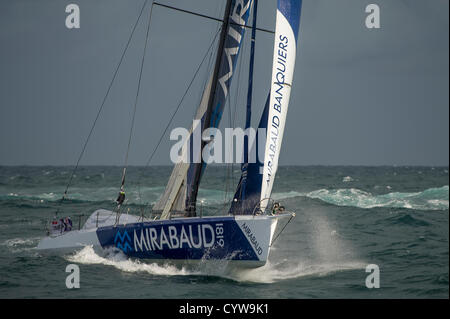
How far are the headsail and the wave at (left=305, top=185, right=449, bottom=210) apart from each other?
16410 mm

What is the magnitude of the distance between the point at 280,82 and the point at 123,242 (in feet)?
16.5

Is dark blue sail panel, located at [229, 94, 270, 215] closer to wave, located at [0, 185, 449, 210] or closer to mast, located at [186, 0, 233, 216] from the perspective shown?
mast, located at [186, 0, 233, 216]

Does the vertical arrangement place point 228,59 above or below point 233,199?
above

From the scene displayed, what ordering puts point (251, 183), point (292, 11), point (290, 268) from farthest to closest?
point (290, 268) < point (251, 183) < point (292, 11)

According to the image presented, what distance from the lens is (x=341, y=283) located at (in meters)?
11.6

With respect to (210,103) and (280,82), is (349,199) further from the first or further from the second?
(280,82)

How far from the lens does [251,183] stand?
11922 millimetres

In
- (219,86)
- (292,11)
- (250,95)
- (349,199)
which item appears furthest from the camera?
(349,199)

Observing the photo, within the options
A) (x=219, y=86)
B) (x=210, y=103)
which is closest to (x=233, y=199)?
(x=210, y=103)

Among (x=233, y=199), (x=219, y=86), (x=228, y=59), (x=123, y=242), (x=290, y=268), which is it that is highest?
(x=228, y=59)

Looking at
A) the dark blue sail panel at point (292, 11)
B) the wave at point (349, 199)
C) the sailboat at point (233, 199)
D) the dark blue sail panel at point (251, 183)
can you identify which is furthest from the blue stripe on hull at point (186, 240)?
the wave at point (349, 199)

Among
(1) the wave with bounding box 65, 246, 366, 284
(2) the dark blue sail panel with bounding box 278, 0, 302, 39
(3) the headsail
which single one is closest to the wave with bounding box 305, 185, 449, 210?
(1) the wave with bounding box 65, 246, 366, 284

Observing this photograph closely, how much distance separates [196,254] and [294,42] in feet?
15.7
